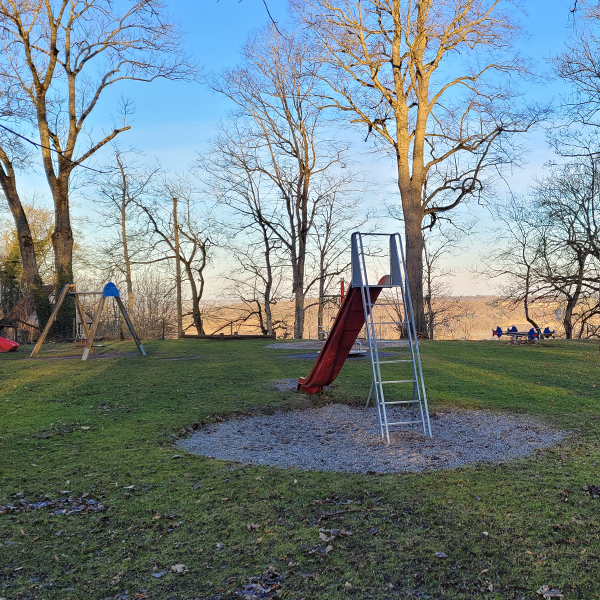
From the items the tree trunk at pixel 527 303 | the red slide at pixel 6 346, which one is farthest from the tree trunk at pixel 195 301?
the tree trunk at pixel 527 303

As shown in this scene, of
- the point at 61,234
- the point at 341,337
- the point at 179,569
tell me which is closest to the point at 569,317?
the point at 61,234

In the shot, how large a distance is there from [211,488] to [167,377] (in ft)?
20.3

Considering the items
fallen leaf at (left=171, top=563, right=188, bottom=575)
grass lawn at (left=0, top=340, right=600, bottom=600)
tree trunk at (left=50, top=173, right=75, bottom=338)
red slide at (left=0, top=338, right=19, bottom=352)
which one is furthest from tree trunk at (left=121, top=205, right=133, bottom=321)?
fallen leaf at (left=171, top=563, right=188, bottom=575)

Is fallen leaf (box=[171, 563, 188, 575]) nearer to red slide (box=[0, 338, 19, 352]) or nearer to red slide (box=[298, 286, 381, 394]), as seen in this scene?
red slide (box=[298, 286, 381, 394])

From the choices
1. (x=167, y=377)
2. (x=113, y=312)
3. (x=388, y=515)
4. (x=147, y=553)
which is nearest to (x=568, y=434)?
(x=388, y=515)

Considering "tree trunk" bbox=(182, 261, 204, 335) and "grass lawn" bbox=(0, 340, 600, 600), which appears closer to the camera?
"grass lawn" bbox=(0, 340, 600, 600)

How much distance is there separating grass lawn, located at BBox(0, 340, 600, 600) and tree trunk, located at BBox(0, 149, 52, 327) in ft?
45.1

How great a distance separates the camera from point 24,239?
1919 centimetres

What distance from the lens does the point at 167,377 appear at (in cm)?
1026

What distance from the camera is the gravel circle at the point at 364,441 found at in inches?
201

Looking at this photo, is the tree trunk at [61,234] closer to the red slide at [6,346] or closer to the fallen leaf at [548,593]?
the red slide at [6,346]

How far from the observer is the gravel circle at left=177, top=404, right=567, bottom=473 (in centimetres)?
512

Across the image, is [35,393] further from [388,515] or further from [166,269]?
[166,269]

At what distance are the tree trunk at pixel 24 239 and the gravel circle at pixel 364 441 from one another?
1518cm
